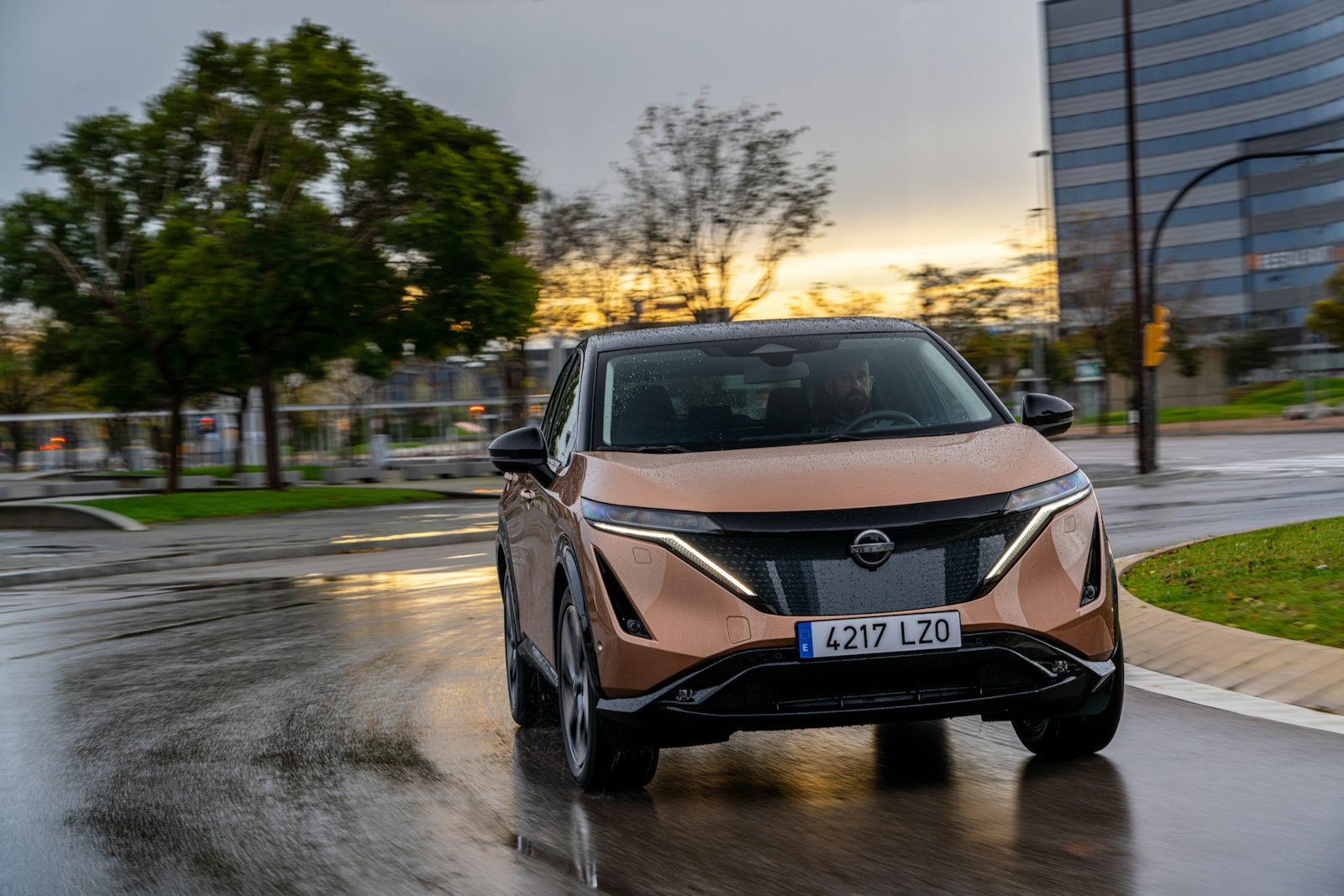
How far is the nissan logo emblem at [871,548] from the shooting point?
4832mm

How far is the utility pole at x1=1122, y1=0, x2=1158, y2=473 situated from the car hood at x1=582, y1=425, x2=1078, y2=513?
85.2ft

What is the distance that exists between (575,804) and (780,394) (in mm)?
1829

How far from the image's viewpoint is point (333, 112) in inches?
1288

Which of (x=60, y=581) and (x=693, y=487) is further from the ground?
(x=693, y=487)

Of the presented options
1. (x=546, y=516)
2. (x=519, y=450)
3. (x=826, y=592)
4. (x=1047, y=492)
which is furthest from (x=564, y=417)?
(x=1047, y=492)

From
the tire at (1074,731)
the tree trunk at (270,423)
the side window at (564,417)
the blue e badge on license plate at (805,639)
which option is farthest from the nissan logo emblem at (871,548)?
the tree trunk at (270,423)

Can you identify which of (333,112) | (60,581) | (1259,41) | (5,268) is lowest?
(60,581)

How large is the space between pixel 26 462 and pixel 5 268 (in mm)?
14625

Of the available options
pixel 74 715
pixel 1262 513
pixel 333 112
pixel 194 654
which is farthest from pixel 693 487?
pixel 333 112

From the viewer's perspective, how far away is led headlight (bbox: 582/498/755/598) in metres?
4.91

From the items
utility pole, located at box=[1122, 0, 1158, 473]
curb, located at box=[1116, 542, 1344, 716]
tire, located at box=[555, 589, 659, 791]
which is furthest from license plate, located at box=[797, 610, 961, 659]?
utility pole, located at box=[1122, 0, 1158, 473]

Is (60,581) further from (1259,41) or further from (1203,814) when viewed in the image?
(1259,41)

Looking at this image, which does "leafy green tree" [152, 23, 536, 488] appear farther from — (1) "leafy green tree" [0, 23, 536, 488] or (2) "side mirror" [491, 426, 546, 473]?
(2) "side mirror" [491, 426, 546, 473]

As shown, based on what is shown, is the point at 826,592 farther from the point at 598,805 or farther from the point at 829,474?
the point at 598,805
